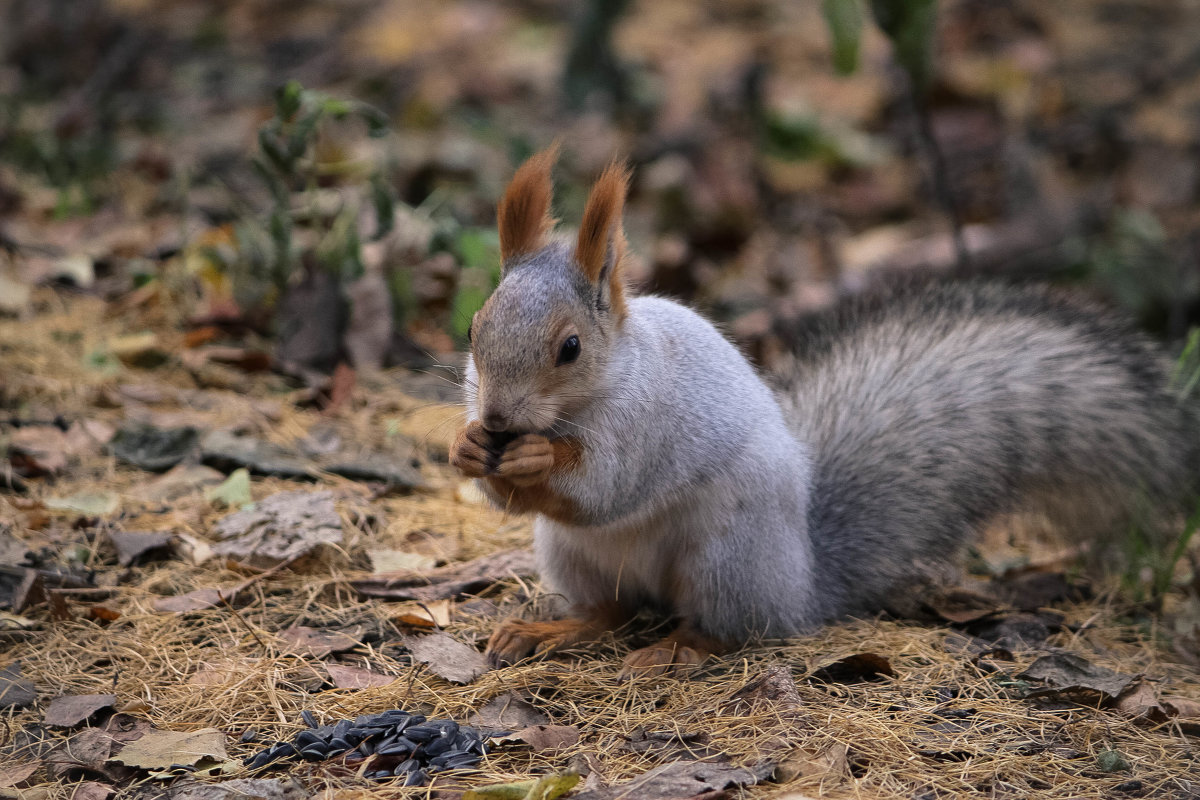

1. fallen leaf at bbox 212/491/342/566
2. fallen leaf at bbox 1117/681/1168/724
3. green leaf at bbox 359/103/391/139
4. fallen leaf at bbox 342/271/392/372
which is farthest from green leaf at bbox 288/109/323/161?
fallen leaf at bbox 1117/681/1168/724

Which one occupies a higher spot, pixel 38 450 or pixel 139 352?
pixel 139 352

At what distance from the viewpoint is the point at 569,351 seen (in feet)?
6.57

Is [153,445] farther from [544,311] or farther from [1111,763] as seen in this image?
[1111,763]

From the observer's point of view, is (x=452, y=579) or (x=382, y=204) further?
(x=382, y=204)

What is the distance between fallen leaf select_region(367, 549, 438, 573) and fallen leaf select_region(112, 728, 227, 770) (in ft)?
2.29

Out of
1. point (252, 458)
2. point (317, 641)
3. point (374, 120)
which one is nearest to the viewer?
point (317, 641)

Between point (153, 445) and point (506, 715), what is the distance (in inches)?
56.0

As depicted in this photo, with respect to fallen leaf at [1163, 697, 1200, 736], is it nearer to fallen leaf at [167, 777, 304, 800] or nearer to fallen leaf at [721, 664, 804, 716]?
fallen leaf at [721, 664, 804, 716]

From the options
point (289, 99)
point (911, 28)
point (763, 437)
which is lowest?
point (763, 437)

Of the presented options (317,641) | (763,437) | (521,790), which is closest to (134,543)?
(317,641)

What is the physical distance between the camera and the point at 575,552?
231 centimetres

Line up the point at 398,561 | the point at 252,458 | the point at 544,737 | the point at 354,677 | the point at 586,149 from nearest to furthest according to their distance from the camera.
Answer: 1. the point at 544,737
2. the point at 354,677
3. the point at 398,561
4. the point at 252,458
5. the point at 586,149

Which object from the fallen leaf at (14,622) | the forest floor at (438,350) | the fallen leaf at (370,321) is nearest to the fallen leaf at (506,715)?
the forest floor at (438,350)

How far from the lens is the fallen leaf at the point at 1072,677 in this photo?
2080 mm
